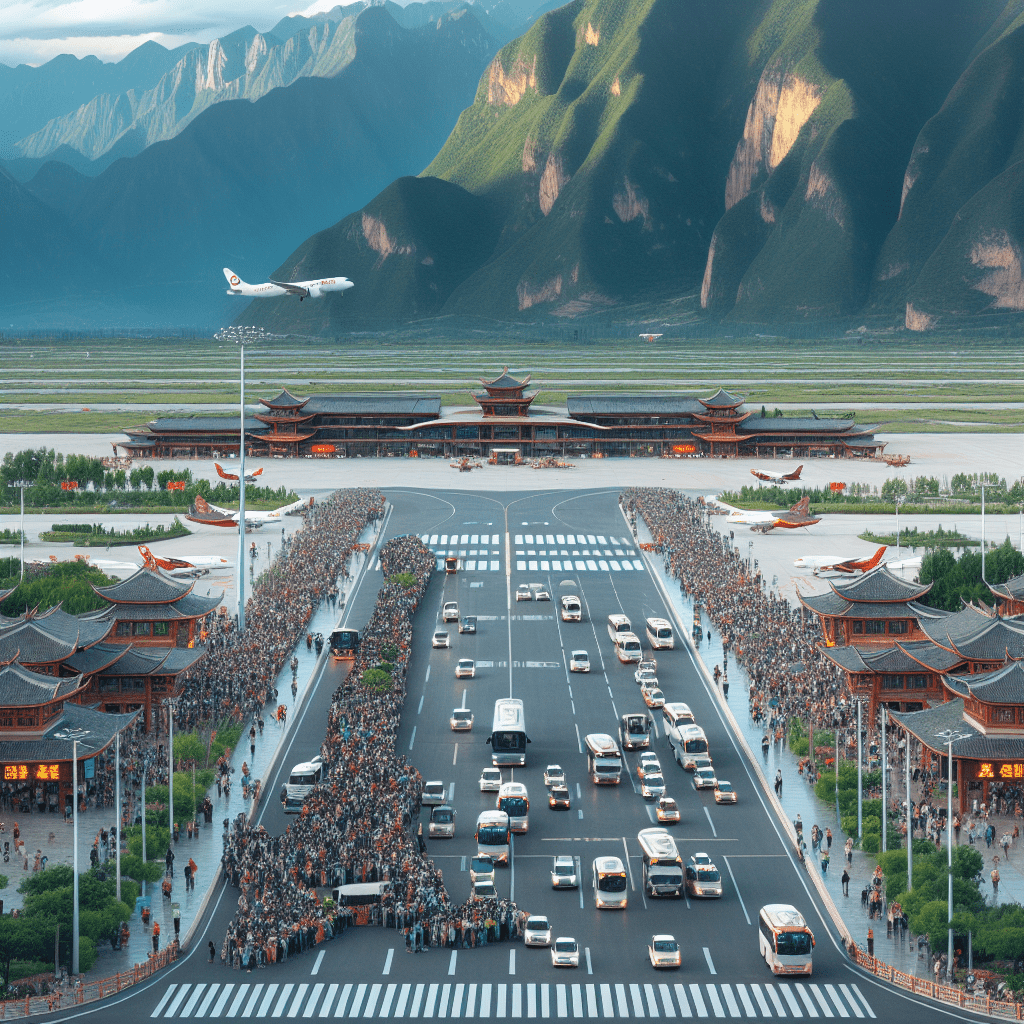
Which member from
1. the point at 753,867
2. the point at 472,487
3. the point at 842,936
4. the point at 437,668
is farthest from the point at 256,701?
the point at 472,487

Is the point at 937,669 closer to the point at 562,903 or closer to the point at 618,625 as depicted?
the point at 618,625

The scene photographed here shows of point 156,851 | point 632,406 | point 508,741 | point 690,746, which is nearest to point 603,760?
point 690,746

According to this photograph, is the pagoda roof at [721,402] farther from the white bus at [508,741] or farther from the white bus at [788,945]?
the white bus at [788,945]

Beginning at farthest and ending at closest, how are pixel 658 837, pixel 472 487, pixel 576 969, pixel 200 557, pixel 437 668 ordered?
pixel 472 487 < pixel 200 557 < pixel 437 668 < pixel 658 837 < pixel 576 969

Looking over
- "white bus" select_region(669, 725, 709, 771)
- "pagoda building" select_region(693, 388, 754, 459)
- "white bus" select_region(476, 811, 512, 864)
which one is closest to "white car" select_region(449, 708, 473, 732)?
"white bus" select_region(669, 725, 709, 771)

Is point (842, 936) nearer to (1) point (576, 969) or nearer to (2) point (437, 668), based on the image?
(1) point (576, 969)
